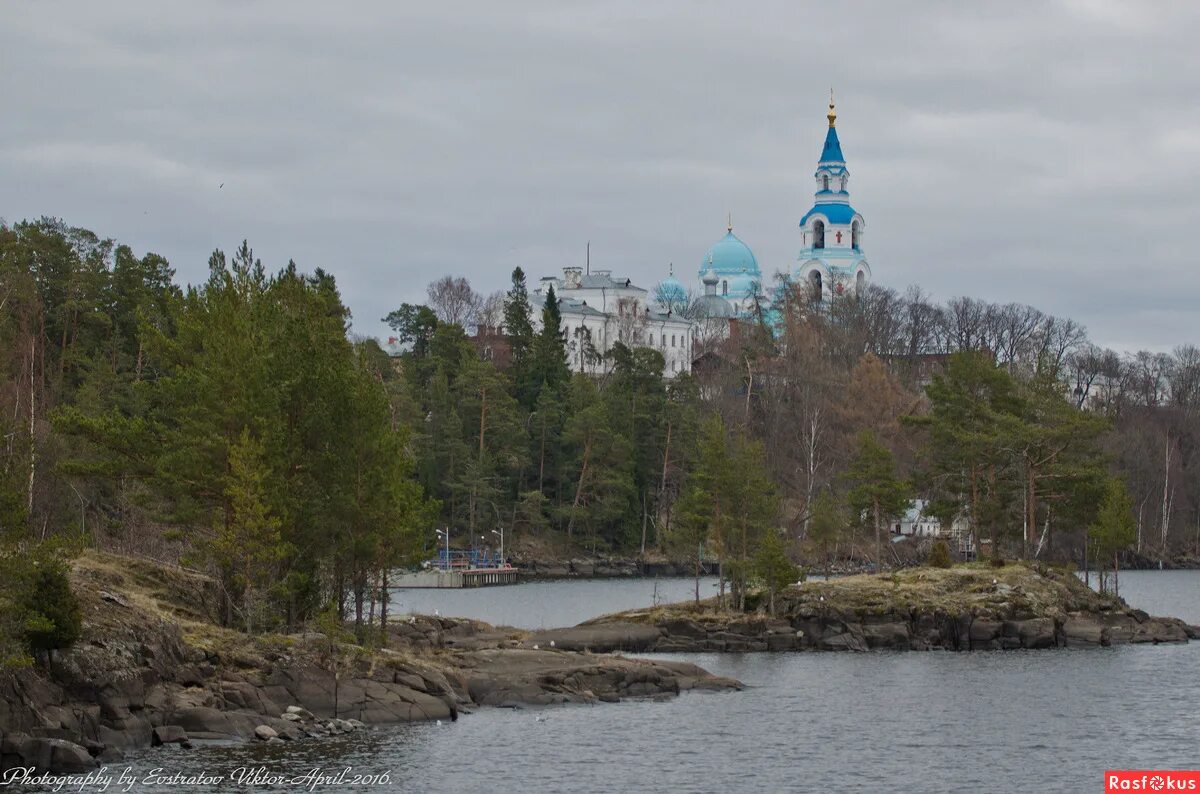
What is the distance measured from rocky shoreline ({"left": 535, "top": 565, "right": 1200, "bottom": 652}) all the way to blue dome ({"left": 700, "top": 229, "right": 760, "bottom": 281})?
127245 mm

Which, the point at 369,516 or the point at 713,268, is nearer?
the point at 369,516

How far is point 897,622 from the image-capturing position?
206ft

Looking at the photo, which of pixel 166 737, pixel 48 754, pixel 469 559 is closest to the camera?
pixel 48 754

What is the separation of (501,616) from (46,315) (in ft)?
81.6

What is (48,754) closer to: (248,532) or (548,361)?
(248,532)

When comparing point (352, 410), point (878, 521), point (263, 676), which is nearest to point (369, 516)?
point (352, 410)

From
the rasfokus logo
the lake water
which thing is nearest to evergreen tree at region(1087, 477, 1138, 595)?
the lake water

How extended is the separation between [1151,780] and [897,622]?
1046 inches

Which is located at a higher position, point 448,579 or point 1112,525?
point 1112,525

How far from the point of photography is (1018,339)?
144875 mm

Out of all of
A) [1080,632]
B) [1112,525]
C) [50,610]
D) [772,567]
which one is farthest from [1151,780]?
[1112,525]

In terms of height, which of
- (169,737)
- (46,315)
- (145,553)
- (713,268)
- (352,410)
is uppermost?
(713,268)

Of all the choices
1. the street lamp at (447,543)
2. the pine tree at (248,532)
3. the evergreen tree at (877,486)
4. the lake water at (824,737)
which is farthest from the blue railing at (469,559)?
the pine tree at (248,532)

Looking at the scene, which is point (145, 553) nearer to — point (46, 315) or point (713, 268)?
point (46, 315)
